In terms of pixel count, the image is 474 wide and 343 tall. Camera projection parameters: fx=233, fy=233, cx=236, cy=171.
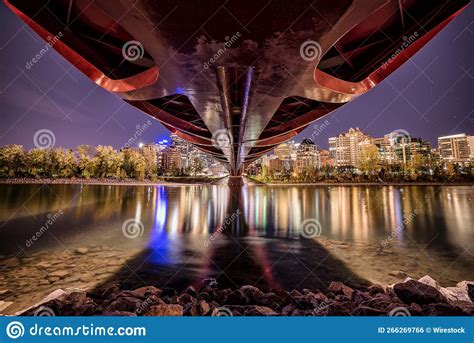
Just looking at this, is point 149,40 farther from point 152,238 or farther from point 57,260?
point 152,238

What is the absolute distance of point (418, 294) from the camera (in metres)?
4.53

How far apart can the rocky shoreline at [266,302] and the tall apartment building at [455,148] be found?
61.6 metres

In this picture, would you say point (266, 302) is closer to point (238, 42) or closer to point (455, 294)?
point (455, 294)

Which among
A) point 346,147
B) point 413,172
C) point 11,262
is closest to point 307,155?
point 346,147

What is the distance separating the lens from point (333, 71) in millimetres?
8516

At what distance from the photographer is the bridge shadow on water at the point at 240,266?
Result: 223 inches

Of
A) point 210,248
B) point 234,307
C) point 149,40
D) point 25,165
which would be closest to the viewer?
point 234,307

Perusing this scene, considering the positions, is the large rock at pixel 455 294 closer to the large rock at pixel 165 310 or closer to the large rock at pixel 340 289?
the large rock at pixel 340 289

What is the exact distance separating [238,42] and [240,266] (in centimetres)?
565

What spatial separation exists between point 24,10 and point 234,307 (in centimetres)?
753

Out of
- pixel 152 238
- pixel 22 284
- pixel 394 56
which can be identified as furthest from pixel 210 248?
pixel 394 56

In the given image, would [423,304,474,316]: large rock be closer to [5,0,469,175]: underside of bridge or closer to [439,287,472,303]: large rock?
[439,287,472,303]: large rock
